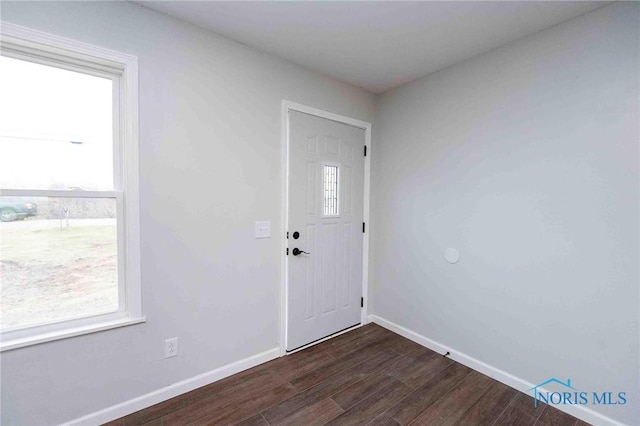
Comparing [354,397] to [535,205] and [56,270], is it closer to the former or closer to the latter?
[535,205]

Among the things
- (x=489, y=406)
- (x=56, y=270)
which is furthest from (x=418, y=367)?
(x=56, y=270)

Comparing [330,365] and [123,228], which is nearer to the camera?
[123,228]

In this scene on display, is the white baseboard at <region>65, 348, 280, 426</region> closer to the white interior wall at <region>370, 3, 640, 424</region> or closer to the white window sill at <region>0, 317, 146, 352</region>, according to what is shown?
the white window sill at <region>0, 317, 146, 352</region>

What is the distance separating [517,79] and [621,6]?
0.56 m

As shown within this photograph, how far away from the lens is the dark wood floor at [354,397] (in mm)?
1690

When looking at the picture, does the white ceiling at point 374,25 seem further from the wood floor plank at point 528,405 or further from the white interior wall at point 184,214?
the wood floor plank at point 528,405

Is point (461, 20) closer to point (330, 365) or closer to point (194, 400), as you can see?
point (330, 365)

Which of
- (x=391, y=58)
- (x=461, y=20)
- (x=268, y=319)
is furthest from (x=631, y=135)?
(x=268, y=319)

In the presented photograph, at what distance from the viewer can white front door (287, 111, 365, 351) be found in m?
2.41

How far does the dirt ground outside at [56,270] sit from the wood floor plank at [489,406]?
2.42 m

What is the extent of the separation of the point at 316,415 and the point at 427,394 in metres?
0.83

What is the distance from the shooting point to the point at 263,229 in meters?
2.24

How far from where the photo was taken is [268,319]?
2.29 m

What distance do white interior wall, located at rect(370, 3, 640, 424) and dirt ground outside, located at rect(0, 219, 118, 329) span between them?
2510 mm
